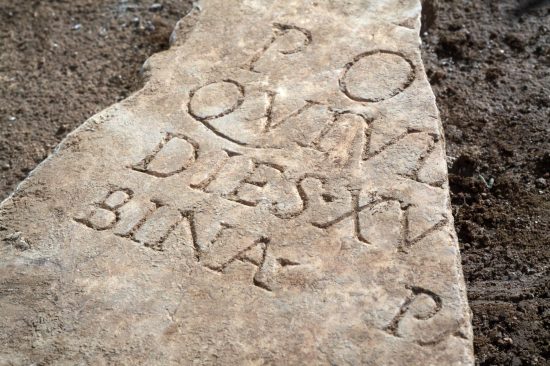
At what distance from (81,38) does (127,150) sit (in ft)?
5.31

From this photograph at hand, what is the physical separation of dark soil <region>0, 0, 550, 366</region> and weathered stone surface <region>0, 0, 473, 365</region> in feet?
1.94

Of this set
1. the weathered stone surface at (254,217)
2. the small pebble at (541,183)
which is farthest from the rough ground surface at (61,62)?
the small pebble at (541,183)

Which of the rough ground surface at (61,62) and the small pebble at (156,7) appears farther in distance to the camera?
the small pebble at (156,7)

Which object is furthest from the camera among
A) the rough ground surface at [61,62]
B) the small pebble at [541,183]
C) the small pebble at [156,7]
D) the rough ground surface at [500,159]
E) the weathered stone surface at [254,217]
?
the small pebble at [156,7]

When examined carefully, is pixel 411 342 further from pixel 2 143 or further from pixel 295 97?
pixel 2 143

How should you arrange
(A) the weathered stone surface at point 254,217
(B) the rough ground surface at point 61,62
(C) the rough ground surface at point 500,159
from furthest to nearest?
(B) the rough ground surface at point 61,62 → (C) the rough ground surface at point 500,159 → (A) the weathered stone surface at point 254,217

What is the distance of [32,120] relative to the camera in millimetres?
3939

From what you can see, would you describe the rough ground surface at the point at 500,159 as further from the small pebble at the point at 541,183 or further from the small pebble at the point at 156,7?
the small pebble at the point at 156,7

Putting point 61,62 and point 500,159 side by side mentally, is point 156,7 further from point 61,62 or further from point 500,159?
point 500,159

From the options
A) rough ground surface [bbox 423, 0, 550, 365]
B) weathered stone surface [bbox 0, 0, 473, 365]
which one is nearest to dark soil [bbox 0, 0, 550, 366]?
rough ground surface [bbox 423, 0, 550, 365]

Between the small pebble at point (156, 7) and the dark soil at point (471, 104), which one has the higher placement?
the small pebble at point (156, 7)

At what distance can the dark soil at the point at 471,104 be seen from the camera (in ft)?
9.97

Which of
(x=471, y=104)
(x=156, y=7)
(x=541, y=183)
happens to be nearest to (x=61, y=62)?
(x=156, y=7)

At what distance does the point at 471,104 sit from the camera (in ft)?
12.3
